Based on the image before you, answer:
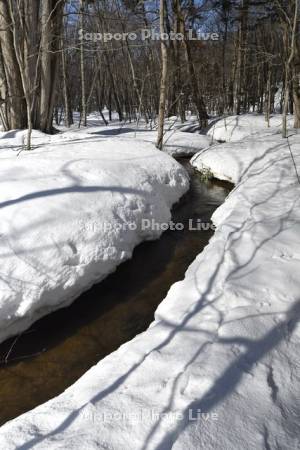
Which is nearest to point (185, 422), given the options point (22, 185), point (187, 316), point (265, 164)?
point (187, 316)

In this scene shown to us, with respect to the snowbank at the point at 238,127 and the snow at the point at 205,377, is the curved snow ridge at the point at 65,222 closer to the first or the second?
the snow at the point at 205,377

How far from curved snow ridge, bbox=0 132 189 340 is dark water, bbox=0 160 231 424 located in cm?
15

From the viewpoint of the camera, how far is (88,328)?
3.36m

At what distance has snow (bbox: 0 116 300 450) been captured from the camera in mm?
1868

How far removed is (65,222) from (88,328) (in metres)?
1.10

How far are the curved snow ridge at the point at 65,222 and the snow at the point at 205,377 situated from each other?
36.8 inches

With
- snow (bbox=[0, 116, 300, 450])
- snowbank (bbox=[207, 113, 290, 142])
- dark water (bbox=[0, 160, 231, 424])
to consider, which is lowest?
dark water (bbox=[0, 160, 231, 424])

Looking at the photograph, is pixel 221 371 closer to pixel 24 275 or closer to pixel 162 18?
pixel 24 275

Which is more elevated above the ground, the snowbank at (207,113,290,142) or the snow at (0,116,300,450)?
the snowbank at (207,113,290,142)

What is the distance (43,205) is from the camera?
387cm

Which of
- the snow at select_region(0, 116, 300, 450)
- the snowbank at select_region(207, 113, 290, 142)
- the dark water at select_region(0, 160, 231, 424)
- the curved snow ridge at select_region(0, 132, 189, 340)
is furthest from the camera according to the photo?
the snowbank at select_region(207, 113, 290, 142)

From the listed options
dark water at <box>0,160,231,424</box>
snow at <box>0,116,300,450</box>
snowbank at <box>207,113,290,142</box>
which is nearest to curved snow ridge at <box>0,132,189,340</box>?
dark water at <box>0,160,231,424</box>

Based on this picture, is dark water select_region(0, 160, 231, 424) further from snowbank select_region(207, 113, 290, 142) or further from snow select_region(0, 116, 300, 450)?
snowbank select_region(207, 113, 290, 142)

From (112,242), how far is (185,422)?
2.31 meters
